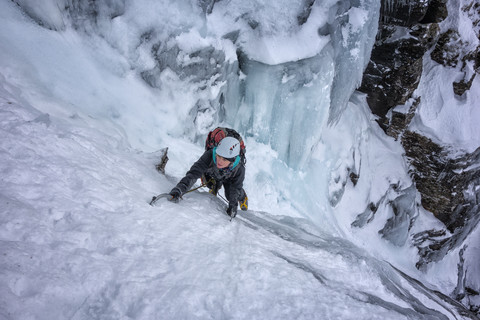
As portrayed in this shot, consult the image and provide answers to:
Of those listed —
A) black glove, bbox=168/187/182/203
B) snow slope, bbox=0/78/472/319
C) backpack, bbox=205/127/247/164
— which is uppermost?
backpack, bbox=205/127/247/164

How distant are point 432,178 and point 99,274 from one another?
33.4 ft

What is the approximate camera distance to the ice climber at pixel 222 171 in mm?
2818

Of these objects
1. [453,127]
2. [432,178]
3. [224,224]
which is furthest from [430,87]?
[224,224]

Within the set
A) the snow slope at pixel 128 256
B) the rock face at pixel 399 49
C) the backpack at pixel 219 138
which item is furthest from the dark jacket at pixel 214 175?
the rock face at pixel 399 49

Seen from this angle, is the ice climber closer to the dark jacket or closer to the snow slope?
the dark jacket

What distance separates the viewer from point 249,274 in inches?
77.4

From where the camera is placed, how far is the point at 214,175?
11.0 feet

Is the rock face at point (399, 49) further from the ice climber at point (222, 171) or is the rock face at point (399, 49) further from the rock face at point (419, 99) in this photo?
the ice climber at point (222, 171)

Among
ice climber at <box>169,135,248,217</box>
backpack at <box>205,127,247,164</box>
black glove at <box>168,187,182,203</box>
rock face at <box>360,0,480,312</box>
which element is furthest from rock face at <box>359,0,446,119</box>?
black glove at <box>168,187,182,203</box>

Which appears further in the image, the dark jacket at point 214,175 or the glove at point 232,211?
the glove at point 232,211

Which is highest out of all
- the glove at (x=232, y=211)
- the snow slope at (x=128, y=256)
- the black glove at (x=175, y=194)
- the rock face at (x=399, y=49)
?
the rock face at (x=399, y=49)

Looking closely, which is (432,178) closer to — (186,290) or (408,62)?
(408,62)

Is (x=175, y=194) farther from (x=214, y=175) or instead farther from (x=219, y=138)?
(x=219, y=138)

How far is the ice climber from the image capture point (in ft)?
9.25
